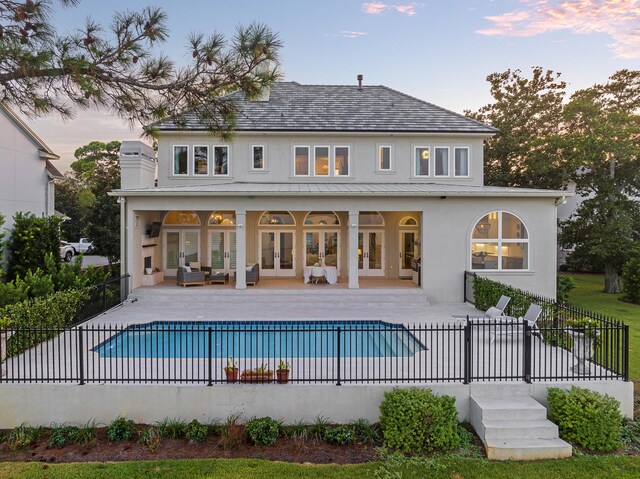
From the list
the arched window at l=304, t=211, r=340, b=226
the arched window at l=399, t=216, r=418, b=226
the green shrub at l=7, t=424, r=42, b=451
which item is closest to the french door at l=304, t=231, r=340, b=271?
the arched window at l=304, t=211, r=340, b=226

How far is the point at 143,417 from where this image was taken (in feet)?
23.2

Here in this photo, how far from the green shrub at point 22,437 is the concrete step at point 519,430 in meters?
7.83

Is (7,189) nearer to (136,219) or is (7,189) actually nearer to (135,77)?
(136,219)

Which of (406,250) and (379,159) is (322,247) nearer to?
(406,250)

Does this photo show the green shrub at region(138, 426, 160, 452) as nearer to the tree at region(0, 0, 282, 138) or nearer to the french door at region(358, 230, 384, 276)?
the tree at region(0, 0, 282, 138)

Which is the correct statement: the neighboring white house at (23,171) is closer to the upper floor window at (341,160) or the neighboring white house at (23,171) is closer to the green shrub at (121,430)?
the upper floor window at (341,160)

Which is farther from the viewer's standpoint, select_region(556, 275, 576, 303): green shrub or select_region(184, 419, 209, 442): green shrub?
select_region(556, 275, 576, 303): green shrub

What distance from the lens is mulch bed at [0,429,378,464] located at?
6.06 meters

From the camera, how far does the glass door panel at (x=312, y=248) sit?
1944 centimetres

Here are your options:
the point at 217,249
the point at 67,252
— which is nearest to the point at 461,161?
the point at 217,249

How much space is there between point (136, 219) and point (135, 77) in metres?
10.7

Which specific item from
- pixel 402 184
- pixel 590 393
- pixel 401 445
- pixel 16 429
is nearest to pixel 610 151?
pixel 402 184

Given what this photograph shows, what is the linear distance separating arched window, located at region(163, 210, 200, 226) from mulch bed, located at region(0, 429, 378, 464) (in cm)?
1344

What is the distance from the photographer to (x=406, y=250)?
19500 millimetres
